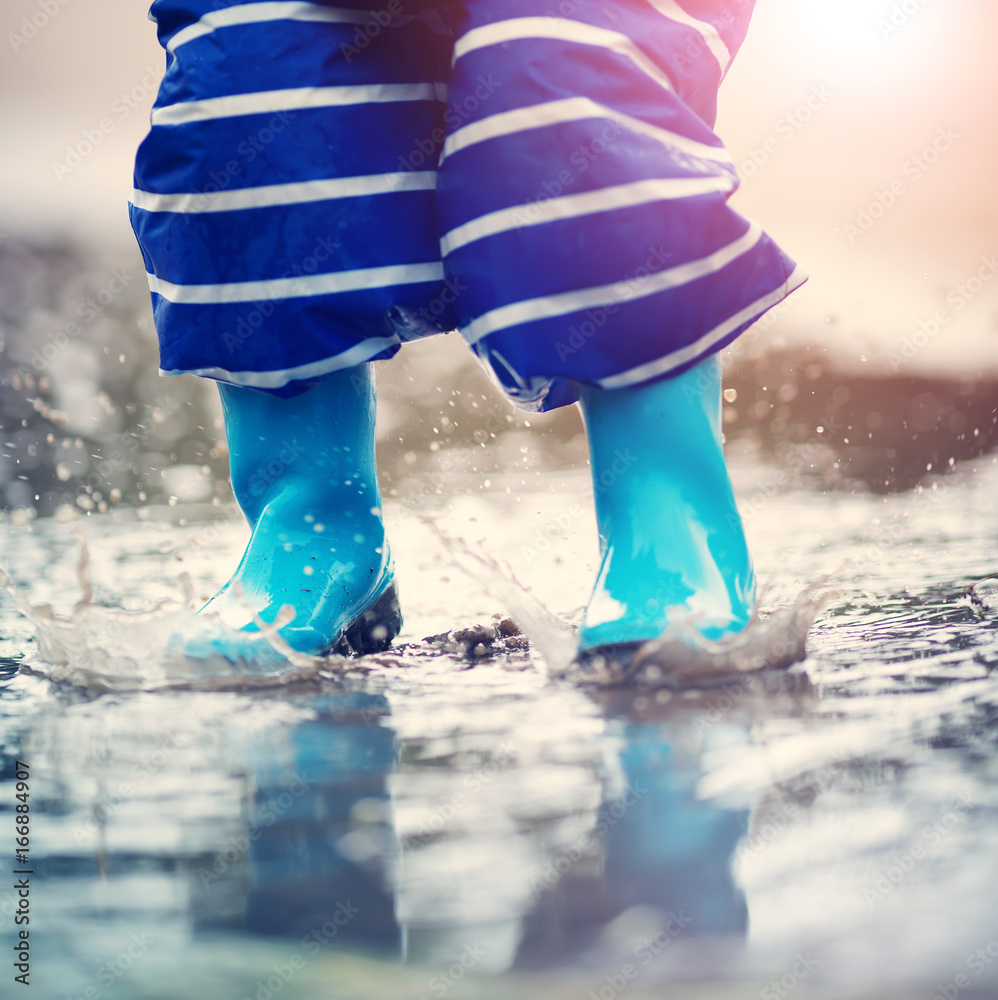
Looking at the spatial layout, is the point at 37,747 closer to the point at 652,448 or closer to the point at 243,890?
the point at 243,890

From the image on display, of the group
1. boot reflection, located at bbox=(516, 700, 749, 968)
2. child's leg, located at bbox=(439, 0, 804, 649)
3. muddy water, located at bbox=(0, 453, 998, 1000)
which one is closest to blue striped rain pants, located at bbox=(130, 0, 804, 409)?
child's leg, located at bbox=(439, 0, 804, 649)

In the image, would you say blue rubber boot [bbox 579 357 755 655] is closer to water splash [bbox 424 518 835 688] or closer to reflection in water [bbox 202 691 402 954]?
water splash [bbox 424 518 835 688]

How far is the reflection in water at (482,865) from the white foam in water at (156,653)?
0.25 m

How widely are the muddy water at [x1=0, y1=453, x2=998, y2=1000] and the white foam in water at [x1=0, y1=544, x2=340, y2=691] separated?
19 mm

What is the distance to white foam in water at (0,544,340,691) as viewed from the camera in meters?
0.93

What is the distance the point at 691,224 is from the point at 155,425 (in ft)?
6.85

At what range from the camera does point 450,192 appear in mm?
938

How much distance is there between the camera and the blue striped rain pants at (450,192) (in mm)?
895

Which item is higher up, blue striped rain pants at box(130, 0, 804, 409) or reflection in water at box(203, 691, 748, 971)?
blue striped rain pants at box(130, 0, 804, 409)

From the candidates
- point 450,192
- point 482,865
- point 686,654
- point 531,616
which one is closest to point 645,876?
point 482,865

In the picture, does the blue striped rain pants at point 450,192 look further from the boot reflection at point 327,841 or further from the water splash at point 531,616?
the boot reflection at point 327,841

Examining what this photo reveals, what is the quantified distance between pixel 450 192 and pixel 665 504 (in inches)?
12.5

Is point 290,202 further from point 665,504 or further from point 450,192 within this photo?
point 665,504

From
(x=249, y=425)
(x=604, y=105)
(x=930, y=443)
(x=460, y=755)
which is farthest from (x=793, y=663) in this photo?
(x=930, y=443)
